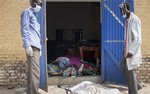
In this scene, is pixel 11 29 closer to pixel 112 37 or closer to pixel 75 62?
pixel 75 62

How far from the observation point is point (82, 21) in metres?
15.5

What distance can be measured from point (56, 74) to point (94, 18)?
226 inches

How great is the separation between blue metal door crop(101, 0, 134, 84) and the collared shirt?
9.36 ft

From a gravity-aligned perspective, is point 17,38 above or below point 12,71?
above

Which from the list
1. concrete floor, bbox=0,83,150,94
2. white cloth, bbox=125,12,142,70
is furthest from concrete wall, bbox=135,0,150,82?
white cloth, bbox=125,12,142,70

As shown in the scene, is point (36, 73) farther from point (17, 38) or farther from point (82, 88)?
point (17, 38)

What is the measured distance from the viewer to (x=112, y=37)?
9695mm

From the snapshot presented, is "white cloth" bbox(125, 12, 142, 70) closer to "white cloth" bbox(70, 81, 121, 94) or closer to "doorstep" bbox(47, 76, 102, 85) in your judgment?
"white cloth" bbox(70, 81, 121, 94)

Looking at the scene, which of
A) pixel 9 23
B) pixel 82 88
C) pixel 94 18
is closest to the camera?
pixel 82 88

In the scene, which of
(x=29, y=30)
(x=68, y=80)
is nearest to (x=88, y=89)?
(x=29, y=30)

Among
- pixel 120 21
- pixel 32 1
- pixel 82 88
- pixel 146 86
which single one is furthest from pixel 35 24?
pixel 146 86

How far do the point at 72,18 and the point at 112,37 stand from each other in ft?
19.8

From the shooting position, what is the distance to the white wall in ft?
50.7

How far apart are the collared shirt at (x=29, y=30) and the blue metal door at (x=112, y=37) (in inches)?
112
